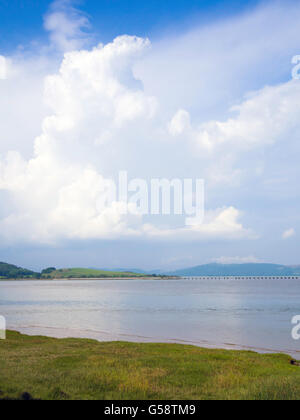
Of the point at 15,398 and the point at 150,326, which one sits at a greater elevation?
the point at 15,398

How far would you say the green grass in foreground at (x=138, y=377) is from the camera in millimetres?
14500

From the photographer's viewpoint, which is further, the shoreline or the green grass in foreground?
the shoreline

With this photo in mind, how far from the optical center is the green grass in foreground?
14.5 m

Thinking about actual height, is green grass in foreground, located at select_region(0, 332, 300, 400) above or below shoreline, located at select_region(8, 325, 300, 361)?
above

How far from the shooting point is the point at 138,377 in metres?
16.9

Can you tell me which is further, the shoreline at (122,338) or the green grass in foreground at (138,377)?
the shoreline at (122,338)

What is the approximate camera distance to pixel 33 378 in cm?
1571

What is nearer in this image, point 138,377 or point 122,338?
point 138,377

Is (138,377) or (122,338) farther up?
(138,377)

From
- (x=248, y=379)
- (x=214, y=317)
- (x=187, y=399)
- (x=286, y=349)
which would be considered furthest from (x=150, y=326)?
(x=187, y=399)
